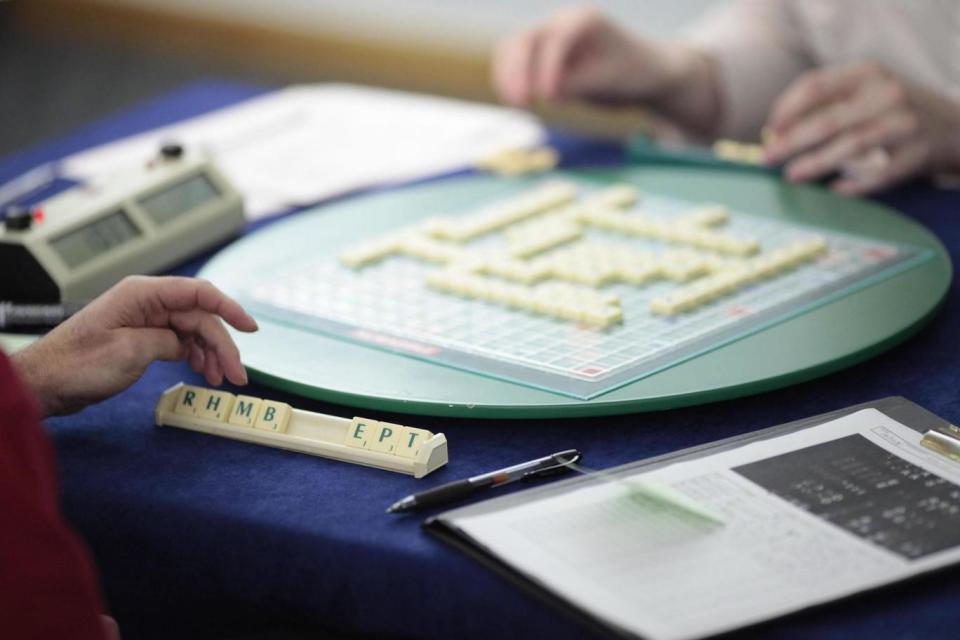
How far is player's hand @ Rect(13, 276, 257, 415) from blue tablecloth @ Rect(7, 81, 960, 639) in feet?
0.17

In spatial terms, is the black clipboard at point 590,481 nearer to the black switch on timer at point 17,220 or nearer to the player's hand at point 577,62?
the black switch on timer at point 17,220

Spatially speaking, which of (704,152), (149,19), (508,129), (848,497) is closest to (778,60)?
(704,152)

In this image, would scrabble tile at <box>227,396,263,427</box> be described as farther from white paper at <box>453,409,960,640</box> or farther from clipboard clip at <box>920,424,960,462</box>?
clipboard clip at <box>920,424,960,462</box>

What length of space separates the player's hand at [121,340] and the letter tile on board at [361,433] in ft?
0.45

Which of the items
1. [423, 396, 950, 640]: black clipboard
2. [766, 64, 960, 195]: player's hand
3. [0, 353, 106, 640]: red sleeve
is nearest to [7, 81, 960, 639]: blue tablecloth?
[423, 396, 950, 640]: black clipboard

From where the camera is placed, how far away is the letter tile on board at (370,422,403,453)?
3.49 feet

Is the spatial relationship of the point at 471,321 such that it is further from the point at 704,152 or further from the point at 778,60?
the point at 778,60

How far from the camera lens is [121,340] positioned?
1137 mm

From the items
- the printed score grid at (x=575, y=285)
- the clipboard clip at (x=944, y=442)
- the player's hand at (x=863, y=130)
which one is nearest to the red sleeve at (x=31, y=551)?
the printed score grid at (x=575, y=285)

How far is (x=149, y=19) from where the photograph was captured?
5570mm

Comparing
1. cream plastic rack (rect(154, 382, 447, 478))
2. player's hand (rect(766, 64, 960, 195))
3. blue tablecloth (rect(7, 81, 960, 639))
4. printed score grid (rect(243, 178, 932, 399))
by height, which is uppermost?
player's hand (rect(766, 64, 960, 195))

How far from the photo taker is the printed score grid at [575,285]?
121 centimetres

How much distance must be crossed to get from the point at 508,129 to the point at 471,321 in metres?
0.92

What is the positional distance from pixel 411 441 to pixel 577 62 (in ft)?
3.57
